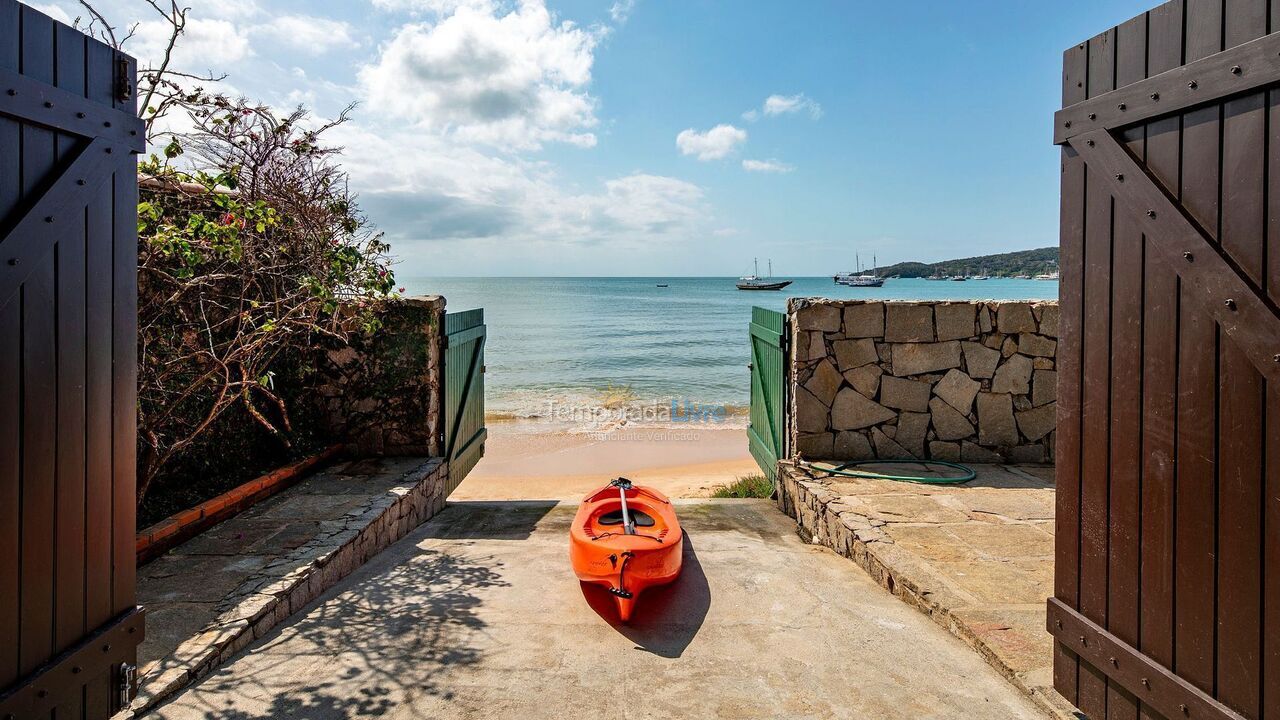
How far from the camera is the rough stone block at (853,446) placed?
20.1 feet

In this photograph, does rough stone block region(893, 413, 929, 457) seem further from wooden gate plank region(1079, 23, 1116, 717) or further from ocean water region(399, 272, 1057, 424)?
wooden gate plank region(1079, 23, 1116, 717)

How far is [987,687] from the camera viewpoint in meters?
2.69

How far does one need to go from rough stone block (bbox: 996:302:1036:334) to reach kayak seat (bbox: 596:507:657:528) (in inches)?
150

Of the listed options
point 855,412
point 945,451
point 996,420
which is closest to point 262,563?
point 855,412

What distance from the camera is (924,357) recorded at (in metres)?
6.07

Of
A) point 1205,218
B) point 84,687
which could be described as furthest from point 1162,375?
point 84,687

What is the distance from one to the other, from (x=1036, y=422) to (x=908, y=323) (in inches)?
58.6

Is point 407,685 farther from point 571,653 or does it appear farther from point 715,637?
point 715,637

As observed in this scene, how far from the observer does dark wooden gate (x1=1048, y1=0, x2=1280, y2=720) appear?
1632 mm

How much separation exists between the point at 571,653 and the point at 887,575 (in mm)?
1834

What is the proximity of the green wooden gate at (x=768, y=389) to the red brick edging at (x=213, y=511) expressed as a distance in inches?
161

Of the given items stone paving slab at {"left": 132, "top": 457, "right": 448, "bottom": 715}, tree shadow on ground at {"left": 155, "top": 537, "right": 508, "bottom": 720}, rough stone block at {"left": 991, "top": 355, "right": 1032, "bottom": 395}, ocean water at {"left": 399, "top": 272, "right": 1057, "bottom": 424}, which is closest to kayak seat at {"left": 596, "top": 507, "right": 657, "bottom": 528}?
tree shadow on ground at {"left": 155, "top": 537, "right": 508, "bottom": 720}

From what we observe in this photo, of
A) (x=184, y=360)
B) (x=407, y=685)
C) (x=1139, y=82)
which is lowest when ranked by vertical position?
(x=407, y=685)

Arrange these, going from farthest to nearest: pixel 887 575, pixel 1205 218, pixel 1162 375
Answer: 1. pixel 887 575
2. pixel 1162 375
3. pixel 1205 218
